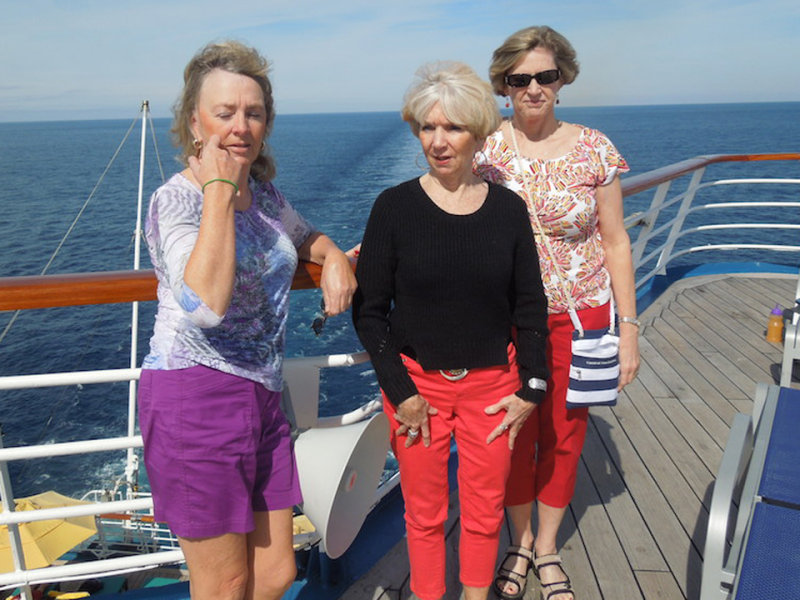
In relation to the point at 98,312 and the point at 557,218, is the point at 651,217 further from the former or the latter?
the point at 98,312

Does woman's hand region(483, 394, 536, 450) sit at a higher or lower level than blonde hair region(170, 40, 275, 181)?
lower

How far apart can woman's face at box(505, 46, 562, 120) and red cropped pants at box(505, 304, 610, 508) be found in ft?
1.47

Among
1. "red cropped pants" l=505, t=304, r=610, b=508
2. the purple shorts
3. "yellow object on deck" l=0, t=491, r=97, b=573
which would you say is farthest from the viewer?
"yellow object on deck" l=0, t=491, r=97, b=573

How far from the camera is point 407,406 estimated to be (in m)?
1.30

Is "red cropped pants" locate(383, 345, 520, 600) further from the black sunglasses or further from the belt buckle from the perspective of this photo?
the black sunglasses

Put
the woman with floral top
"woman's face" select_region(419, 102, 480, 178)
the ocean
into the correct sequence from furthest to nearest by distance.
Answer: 1. the ocean
2. the woman with floral top
3. "woman's face" select_region(419, 102, 480, 178)

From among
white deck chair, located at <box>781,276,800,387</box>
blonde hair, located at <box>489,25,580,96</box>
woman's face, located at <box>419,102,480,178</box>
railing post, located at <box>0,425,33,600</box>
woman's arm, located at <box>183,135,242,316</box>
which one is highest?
blonde hair, located at <box>489,25,580,96</box>

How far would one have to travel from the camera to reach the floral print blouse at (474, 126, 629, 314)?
1407 millimetres

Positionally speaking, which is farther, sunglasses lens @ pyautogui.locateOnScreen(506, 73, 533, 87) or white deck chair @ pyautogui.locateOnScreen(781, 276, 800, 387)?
white deck chair @ pyautogui.locateOnScreen(781, 276, 800, 387)

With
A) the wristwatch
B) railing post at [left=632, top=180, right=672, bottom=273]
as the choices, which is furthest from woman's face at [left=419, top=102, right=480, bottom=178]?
railing post at [left=632, top=180, right=672, bottom=273]

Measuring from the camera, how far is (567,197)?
140cm

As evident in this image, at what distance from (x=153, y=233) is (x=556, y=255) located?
32.9 inches

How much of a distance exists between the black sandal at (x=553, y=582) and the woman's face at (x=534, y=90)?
41.6 inches

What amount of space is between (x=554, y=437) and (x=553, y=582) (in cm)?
35
